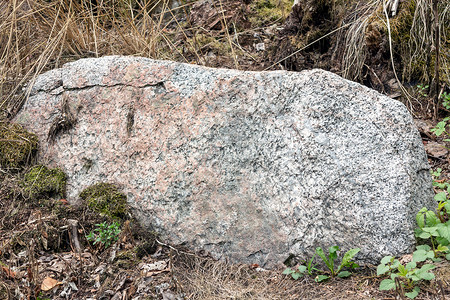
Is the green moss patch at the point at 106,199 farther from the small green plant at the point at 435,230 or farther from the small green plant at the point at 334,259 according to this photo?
the small green plant at the point at 435,230

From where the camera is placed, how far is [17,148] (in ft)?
9.11

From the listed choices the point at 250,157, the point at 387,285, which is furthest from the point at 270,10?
the point at 387,285

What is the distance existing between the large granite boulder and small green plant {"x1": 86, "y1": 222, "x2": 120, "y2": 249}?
162 mm

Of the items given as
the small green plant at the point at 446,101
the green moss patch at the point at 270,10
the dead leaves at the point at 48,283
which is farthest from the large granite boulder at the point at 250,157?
the green moss patch at the point at 270,10

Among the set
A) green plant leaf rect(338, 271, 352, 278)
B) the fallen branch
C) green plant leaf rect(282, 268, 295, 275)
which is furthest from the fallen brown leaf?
green plant leaf rect(338, 271, 352, 278)

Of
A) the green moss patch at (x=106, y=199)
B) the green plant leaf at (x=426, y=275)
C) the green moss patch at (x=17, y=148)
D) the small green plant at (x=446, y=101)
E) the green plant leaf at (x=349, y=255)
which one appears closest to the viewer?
the green plant leaf at (x=426, y=275)

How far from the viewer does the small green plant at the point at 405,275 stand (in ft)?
5.59

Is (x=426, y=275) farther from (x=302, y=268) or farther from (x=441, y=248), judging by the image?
(x=302, y=268)

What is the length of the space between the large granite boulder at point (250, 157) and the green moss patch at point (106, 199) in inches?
2.1

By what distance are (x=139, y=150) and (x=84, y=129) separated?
464 mm

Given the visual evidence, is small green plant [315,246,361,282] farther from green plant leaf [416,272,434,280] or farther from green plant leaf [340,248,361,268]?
green plant leaf [416,272,434,280]

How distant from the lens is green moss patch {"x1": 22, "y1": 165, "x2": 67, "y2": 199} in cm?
261

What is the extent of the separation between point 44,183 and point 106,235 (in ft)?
2.01

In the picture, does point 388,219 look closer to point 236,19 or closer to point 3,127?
point 3,127
